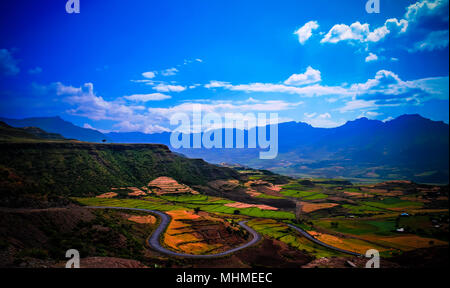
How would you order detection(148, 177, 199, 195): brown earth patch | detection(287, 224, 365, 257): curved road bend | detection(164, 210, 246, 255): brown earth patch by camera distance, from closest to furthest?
detection(164, 210, 246, 255): brown earth patch, detection(287, 224, 365, 257): curved road bend, detection(148, 177, 199, 195): brown earth patch

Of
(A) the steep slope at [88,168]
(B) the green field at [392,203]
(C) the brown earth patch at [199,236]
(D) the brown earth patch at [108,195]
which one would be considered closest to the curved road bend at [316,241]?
(C) the brown earth patch at [199,236]

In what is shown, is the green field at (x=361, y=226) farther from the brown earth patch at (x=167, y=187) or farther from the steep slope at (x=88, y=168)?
the steep slope at (x=88, y=168)

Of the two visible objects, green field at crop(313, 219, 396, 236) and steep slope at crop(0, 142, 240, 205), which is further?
steep slope at crop(0, 142, 240, 205)

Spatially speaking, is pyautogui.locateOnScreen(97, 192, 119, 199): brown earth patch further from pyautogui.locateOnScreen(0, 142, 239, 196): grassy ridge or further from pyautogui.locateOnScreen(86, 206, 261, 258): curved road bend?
pyautogui.locateOnScreen(86, 206, 261, 258): curved road bend

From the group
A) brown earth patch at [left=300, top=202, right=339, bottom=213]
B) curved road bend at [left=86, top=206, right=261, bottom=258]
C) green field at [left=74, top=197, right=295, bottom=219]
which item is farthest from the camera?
brown earth patch at [left=300, top=202, right=339, bottom=213]
